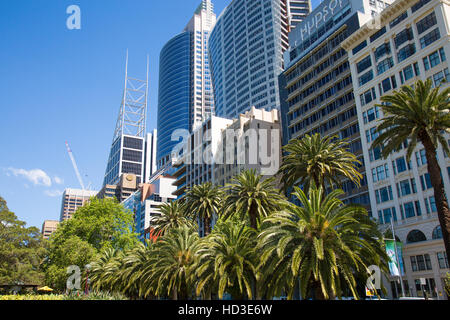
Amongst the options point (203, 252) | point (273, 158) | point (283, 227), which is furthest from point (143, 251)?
point (273, 158)

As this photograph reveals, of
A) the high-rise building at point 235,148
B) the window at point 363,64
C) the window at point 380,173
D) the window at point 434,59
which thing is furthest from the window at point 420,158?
the high-rise building at point 235,148

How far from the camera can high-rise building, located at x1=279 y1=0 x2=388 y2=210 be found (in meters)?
79.1

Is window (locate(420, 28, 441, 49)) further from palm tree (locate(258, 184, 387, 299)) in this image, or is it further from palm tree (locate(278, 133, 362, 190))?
palm tree (locate(258, 184, 387, 299))

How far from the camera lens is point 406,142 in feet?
208

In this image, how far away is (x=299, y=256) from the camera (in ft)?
91.5

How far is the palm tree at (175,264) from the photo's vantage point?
45.8 meters

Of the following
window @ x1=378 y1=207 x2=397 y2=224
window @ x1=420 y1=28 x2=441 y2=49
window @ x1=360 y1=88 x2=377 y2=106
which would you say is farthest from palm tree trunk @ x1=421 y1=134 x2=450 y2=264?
window @ x1=360 y1=88 x2=377 y2=106

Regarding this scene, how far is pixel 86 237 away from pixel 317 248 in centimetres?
6294

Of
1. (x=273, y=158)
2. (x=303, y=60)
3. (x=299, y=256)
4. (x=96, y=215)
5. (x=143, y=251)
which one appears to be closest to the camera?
(x=299, y=256)

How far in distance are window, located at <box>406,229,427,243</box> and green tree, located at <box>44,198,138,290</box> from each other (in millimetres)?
51634

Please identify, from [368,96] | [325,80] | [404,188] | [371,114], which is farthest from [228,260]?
[325,80]

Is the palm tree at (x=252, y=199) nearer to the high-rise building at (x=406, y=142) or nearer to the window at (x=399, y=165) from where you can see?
the high-rise building at (x=406, y=142)
